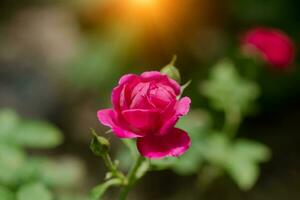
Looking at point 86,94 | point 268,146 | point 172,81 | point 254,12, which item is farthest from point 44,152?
point 172,81

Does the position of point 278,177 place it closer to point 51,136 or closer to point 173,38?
point 173,38

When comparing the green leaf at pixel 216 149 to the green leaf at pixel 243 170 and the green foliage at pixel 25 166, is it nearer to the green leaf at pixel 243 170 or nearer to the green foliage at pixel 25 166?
the green leaf at pixel 243 170

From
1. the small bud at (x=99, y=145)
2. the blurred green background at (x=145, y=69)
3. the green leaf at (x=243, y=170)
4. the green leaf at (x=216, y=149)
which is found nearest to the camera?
the small bud at (x=99, y=145)

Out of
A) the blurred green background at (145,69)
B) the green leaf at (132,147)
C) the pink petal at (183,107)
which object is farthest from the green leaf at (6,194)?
the blurred green background at (145,69)

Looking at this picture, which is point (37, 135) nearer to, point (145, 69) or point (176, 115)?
point (176, 115)

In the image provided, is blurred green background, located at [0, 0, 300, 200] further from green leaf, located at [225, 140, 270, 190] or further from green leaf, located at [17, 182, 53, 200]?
green leaf, located at [17, 182, 53, 200]
